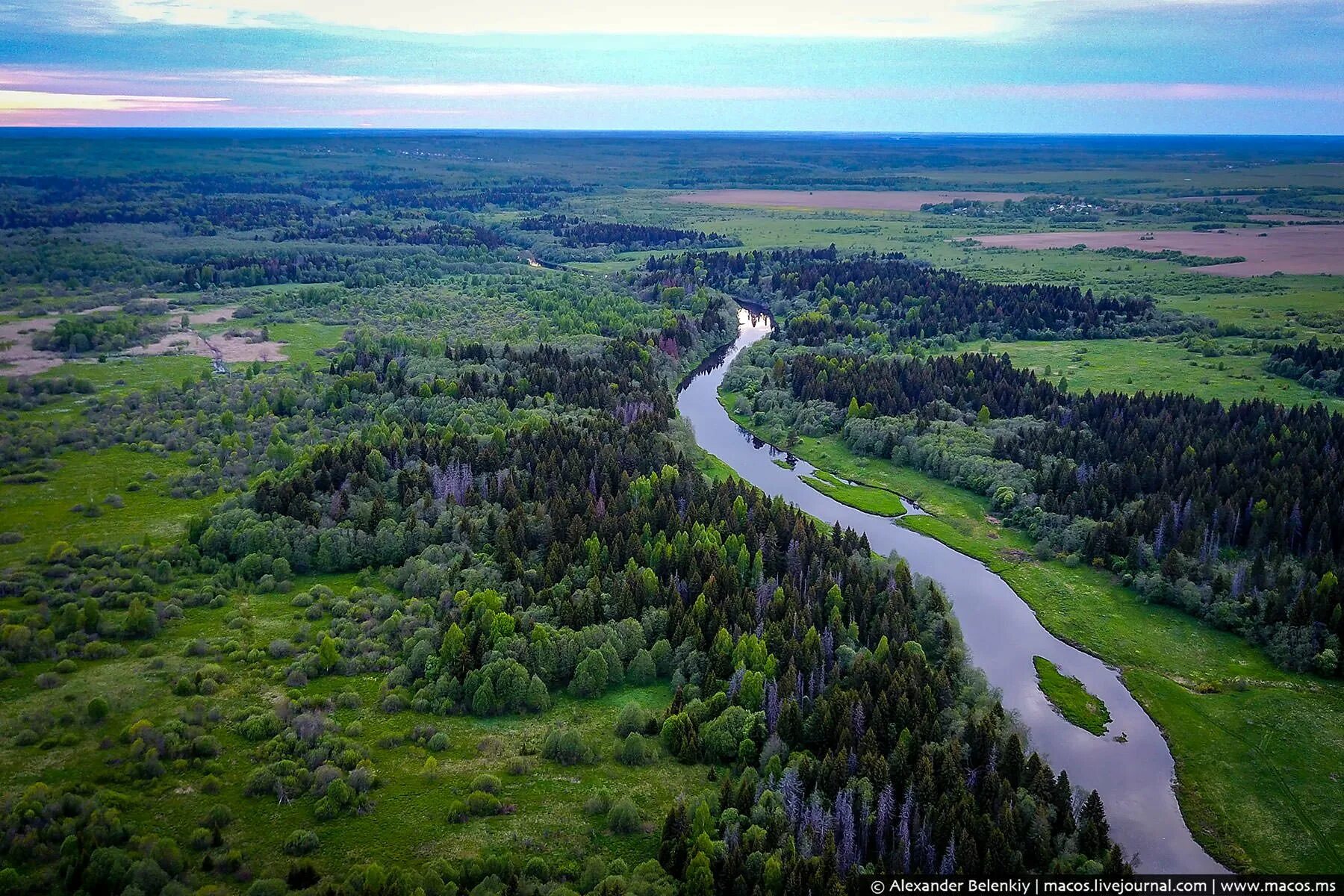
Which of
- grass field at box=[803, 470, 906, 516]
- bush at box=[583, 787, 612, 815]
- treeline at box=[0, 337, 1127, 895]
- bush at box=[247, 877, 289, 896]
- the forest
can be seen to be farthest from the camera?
grass field at box=[803, 470, 906, 516]

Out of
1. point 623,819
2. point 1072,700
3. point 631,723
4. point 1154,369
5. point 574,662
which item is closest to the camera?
point 623,819

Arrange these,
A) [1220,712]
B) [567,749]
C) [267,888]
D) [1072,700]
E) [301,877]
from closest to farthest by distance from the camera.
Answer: [267,888] < [301,877] < [567,749] < [1220,712] < [1072,700]

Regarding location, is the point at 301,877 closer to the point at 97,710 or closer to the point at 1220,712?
the point at 97,710

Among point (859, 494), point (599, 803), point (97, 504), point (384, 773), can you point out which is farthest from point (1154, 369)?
point (97, 504)

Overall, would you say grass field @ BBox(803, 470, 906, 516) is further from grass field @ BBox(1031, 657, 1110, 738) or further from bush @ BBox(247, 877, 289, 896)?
bush @ BBox(247, 877, 289, 896)

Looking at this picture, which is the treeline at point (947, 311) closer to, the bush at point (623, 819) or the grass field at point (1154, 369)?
the grass field at point (1154, 369)

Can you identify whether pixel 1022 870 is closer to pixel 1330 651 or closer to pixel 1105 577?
pixel 1330 651

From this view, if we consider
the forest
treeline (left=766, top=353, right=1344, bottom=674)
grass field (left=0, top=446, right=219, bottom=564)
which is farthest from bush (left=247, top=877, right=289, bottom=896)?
treeline (left=766, top=353, right=1344, bottom=674)

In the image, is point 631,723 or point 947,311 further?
point 947,311
